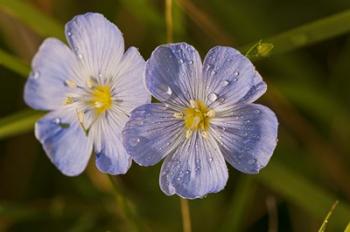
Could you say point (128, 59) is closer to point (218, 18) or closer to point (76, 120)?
point (76, 120)

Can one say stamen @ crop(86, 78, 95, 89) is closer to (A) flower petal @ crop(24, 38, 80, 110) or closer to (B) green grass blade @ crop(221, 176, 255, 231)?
(A) flower petal @ crop(24, 38, 80, 110)

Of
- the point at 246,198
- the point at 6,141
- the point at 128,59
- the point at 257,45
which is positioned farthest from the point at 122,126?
the point at 6,141

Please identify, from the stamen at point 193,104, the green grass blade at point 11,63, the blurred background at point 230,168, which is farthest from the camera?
the blurred background at point 230,168

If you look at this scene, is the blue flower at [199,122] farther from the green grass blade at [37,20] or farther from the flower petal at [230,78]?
the green grass blade at [37,20]

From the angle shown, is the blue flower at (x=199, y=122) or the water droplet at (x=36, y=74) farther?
the water droplet at (x=36, y=74)

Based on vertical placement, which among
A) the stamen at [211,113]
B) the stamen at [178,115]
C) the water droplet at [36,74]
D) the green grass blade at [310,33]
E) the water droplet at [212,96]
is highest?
the green grass blade at [310,33]

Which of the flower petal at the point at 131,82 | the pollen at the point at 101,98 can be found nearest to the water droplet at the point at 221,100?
the flower petal at the point at 131,82

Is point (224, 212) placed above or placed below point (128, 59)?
below
